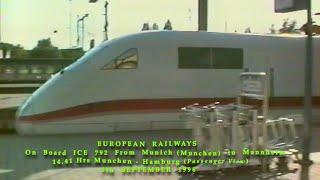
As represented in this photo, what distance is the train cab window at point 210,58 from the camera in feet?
48.4

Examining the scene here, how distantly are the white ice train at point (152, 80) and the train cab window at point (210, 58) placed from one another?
26mm

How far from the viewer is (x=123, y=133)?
1377cm

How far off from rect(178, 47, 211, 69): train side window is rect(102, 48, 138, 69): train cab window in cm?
122

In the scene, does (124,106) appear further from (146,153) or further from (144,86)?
(146,153)

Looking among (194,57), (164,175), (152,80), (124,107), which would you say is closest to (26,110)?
(124,107)

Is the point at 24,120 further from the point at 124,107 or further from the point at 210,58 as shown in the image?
the point at 210,58

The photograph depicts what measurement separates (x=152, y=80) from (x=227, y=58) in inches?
87.9

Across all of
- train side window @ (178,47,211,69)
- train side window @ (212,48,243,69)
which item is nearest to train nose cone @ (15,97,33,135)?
train side window @ (178,47,211,69)

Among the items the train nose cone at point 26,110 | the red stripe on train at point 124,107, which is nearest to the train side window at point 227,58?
the red stripe on train at point 124,107

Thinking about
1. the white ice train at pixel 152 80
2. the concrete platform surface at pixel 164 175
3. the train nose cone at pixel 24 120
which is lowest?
the concrete platform surface at pixel 164 175

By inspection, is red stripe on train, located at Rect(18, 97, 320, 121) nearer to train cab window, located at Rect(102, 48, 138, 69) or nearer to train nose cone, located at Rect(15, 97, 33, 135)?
train nose cone, located at Rect(15, 97, 33, 135)

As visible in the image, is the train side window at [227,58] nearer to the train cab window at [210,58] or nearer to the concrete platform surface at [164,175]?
the train cab window at [210,58]

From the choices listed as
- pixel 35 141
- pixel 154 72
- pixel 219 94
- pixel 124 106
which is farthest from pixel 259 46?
pixel 35 141

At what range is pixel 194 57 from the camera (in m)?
14.8
